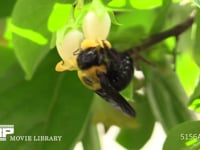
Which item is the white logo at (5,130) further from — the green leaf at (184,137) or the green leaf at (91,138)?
the green leaf at (184,137)

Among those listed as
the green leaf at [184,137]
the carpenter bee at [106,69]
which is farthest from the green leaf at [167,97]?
the carpenter bee at [106,69]

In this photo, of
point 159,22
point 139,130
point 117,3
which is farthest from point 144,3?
point 139,130

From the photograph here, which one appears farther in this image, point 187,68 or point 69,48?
point 187,68

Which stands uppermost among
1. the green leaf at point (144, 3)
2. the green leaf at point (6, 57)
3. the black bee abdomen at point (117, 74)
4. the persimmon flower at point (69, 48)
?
the green leaf at point (6, 57)

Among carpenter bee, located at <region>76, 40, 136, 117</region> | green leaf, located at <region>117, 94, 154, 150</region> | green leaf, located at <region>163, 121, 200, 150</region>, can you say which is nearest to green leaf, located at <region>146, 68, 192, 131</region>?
green leaf, located at <region>117, 94, 154, 150</region>

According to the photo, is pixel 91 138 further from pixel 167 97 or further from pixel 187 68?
pixel 187 68

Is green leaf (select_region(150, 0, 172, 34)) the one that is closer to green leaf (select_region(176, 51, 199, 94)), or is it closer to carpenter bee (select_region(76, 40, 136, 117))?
green leaf (select_region(176, 51, 199, 94))
